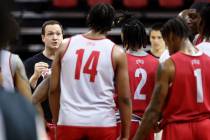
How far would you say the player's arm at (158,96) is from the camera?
5.36 metres

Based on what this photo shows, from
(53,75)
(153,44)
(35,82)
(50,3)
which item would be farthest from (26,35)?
(53,75)

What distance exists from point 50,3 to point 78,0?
0.53 metres

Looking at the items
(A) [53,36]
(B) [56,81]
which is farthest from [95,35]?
(A) [53,36]

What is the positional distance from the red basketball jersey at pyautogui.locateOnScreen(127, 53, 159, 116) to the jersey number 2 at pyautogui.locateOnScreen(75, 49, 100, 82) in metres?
1.00

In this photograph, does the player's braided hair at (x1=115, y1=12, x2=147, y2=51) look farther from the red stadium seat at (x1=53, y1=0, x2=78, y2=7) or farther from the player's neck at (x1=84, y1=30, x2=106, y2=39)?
the red stadium seat at (x1=53, y1=0, x2=78, y2=7)

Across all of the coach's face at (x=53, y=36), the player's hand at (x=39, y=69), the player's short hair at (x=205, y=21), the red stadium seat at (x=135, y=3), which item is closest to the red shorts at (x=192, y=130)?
the player's short hair at (x=205, y=21)

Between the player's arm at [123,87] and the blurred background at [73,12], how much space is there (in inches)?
309

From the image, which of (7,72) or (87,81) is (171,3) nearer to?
(87,81)

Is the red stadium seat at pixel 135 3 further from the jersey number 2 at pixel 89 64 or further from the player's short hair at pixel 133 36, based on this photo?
the jersey number 2 at pixel 89 64

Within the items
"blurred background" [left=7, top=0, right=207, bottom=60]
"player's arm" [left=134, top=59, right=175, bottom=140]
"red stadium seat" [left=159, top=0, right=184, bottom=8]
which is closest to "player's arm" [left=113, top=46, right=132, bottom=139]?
"player's arm" [left=134, top=59, right=175, bottom=140]

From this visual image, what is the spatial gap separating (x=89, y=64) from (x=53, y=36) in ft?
7.53

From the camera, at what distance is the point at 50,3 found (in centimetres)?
1367

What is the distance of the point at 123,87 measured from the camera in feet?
18.5

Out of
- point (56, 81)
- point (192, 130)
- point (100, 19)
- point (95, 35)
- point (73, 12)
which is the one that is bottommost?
point (192, 130)
